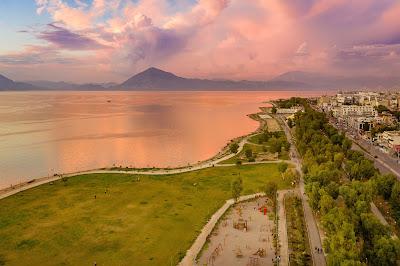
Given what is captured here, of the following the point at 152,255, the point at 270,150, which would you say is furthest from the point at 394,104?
the point at 152,255

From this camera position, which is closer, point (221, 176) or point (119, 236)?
point (119, 236)

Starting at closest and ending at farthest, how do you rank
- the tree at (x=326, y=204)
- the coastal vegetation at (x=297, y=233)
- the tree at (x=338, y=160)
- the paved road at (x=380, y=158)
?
the coastal vegetation at (x=297, y=233)
the tree at (x=326, y=204)
the tree at (x=338, y=160)
the paved road at (x=380, y=158)

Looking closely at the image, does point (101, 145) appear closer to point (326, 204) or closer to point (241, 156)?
point (241, 156)

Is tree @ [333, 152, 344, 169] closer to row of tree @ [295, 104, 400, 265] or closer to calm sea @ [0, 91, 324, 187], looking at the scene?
row of tree @ [295, 104, 400, 265]

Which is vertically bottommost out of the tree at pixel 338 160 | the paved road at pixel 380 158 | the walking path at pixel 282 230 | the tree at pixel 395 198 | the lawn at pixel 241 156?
the walking path at pixel 282 230

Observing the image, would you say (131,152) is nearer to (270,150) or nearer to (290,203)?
(270,150)

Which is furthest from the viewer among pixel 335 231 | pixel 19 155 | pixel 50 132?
pixel 50 132

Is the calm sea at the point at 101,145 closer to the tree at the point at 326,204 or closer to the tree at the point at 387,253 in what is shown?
the tree at the point at 326,204

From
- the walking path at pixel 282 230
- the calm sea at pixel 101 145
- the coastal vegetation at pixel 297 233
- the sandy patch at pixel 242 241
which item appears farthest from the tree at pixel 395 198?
the calm sea at pixel 101 145
